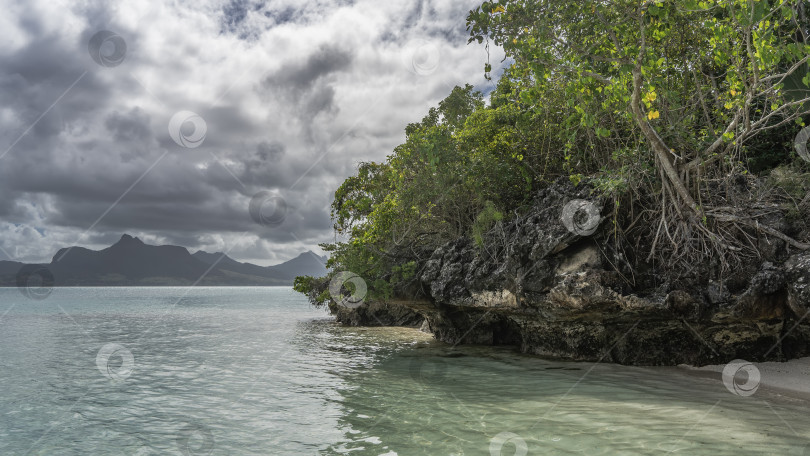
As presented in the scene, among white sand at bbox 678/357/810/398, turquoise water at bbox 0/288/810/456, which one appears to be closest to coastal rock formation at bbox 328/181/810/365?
white sand at bbox 678/357/810/398

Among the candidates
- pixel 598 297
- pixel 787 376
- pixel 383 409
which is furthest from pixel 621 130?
pixel 383 409

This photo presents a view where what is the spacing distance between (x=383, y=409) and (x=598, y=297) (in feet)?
20.7

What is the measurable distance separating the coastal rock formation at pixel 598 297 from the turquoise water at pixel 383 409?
3.65 ft

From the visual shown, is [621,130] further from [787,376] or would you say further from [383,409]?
[383,409]

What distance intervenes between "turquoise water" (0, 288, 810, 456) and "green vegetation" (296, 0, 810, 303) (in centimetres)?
406

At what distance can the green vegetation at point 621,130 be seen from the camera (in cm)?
861

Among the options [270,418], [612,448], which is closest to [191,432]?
[270,418]

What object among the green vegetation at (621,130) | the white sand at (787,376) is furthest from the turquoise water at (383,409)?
the green vegetation at (621,130)

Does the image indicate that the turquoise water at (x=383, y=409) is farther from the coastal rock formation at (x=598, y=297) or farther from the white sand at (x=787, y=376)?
the coastal rock formation at (x=598, y=297)

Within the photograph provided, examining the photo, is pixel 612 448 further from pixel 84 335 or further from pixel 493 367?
pixel 84 335

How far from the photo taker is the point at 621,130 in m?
14.2

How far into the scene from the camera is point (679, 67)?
42.7 feet

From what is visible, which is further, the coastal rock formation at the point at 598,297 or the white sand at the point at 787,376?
the coastal rock formation at the point at 598,297

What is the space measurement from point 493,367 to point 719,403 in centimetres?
543
